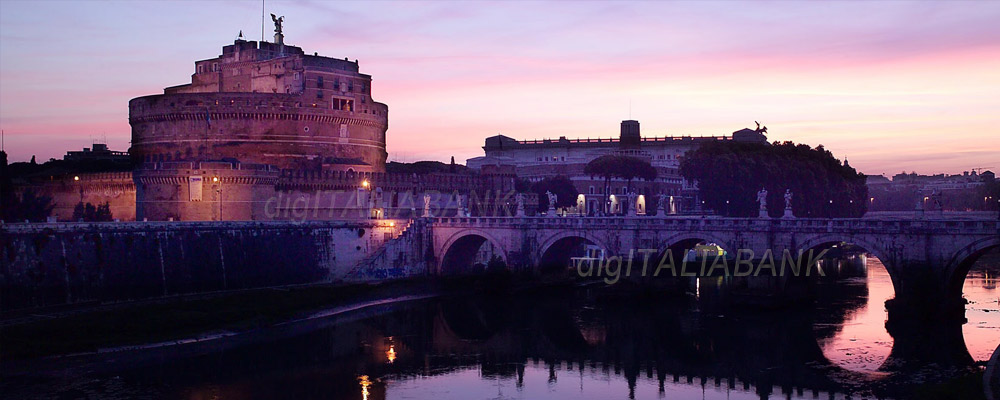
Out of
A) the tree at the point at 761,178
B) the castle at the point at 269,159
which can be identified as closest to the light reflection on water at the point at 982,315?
the tree at the point at 761,178

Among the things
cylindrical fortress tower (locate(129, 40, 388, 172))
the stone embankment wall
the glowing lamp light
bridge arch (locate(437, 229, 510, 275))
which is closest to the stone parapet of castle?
cylindrical fortress tower (locate(129, 40, 388, 172))

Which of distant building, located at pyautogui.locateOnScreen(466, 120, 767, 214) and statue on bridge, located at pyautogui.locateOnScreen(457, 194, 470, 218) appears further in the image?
distant building, located at pyautogui.locateOnScreen(466, 120, 767, 214)

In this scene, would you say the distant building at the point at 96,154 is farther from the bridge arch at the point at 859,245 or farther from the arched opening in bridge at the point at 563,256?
the bridge arch at the point at 859,245

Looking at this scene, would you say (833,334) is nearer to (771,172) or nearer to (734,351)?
(734,351)

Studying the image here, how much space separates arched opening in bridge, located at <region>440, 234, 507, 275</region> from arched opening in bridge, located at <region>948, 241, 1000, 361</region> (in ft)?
88.0

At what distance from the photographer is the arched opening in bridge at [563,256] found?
2397 inches

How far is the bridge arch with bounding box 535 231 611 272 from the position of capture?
57.6 m

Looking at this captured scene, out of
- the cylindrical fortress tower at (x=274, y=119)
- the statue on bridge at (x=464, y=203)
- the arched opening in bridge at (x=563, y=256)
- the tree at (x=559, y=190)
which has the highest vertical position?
the cylindrical fortress tower at (x=274, y=119)

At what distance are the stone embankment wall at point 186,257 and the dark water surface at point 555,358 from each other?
7645mm

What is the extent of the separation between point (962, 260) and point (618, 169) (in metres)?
53.1

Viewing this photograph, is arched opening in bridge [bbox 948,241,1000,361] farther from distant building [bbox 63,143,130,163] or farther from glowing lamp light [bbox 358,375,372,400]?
distant building [bbox 63,143,130,163]

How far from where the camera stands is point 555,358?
132 ft

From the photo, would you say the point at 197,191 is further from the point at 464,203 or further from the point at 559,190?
the point at 559,190

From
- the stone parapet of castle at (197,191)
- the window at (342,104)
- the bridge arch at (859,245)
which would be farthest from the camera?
the window at (342,104)
